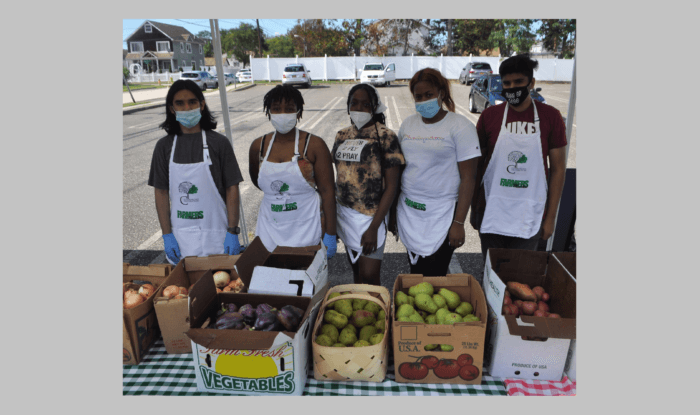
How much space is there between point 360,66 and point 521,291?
28.1 m

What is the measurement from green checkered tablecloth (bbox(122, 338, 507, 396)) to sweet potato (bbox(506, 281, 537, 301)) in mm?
463

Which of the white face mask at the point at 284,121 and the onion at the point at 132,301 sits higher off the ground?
the white face mask at the point at 284,121

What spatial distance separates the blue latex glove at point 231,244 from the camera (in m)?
2.65

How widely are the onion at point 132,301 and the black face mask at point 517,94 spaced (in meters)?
2.42

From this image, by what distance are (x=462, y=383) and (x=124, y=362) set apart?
5.49ft

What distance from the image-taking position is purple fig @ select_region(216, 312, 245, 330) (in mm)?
1761

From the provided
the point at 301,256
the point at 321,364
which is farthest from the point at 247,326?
the point at 301,256

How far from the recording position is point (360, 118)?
7.95 ft

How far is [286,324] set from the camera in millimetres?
1758

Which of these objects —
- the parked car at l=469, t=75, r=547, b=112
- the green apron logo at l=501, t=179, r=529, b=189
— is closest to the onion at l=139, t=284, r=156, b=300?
the green apron logo at l=501, t=179, r=529, b=189

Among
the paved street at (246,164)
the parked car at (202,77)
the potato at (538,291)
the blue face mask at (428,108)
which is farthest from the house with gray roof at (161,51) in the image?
the potato at (538,291)

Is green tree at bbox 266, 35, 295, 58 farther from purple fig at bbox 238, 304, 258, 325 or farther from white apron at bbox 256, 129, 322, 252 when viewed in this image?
purple fig at bbox 238, 304, 258, 325

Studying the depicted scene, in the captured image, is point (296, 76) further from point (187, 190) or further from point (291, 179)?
point (291, 179)

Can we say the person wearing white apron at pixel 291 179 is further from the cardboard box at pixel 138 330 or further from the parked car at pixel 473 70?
the parked car at pixel 473 70
